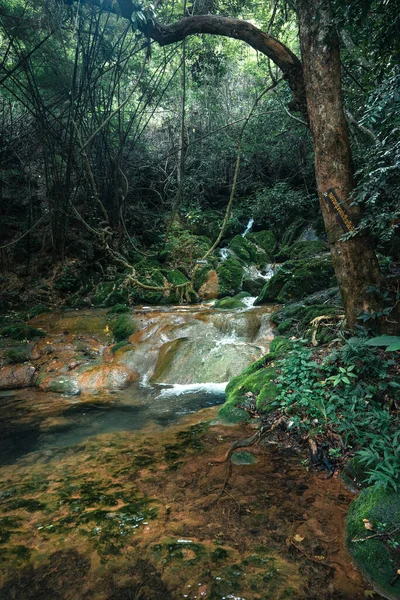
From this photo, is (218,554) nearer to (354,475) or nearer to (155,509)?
(155,509)

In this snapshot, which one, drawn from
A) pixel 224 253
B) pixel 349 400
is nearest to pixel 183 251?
pixel 224 253

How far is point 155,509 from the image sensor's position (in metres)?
2.58

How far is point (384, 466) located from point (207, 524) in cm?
129

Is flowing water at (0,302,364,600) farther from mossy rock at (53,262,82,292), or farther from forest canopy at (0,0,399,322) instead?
mossy rock at (53,262,82,292)

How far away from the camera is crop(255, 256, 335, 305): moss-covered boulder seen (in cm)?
776

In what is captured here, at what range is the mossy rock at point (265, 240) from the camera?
13.8m

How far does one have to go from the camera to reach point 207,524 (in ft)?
7.88

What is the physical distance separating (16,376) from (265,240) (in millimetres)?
10446

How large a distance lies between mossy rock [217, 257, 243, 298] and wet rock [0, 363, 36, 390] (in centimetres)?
593

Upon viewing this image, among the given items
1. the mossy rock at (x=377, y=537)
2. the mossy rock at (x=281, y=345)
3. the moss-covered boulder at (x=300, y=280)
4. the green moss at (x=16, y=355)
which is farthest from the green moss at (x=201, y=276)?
the mossy rock at (x=377, y=537)

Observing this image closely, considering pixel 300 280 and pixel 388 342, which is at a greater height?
pixel 300 280

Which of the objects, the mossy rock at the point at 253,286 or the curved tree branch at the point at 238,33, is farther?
the mossy rock at the point at 253,286

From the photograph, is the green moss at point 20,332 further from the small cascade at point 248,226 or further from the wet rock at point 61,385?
the small cascade at point 248,226

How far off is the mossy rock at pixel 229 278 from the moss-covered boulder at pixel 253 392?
5.99m
